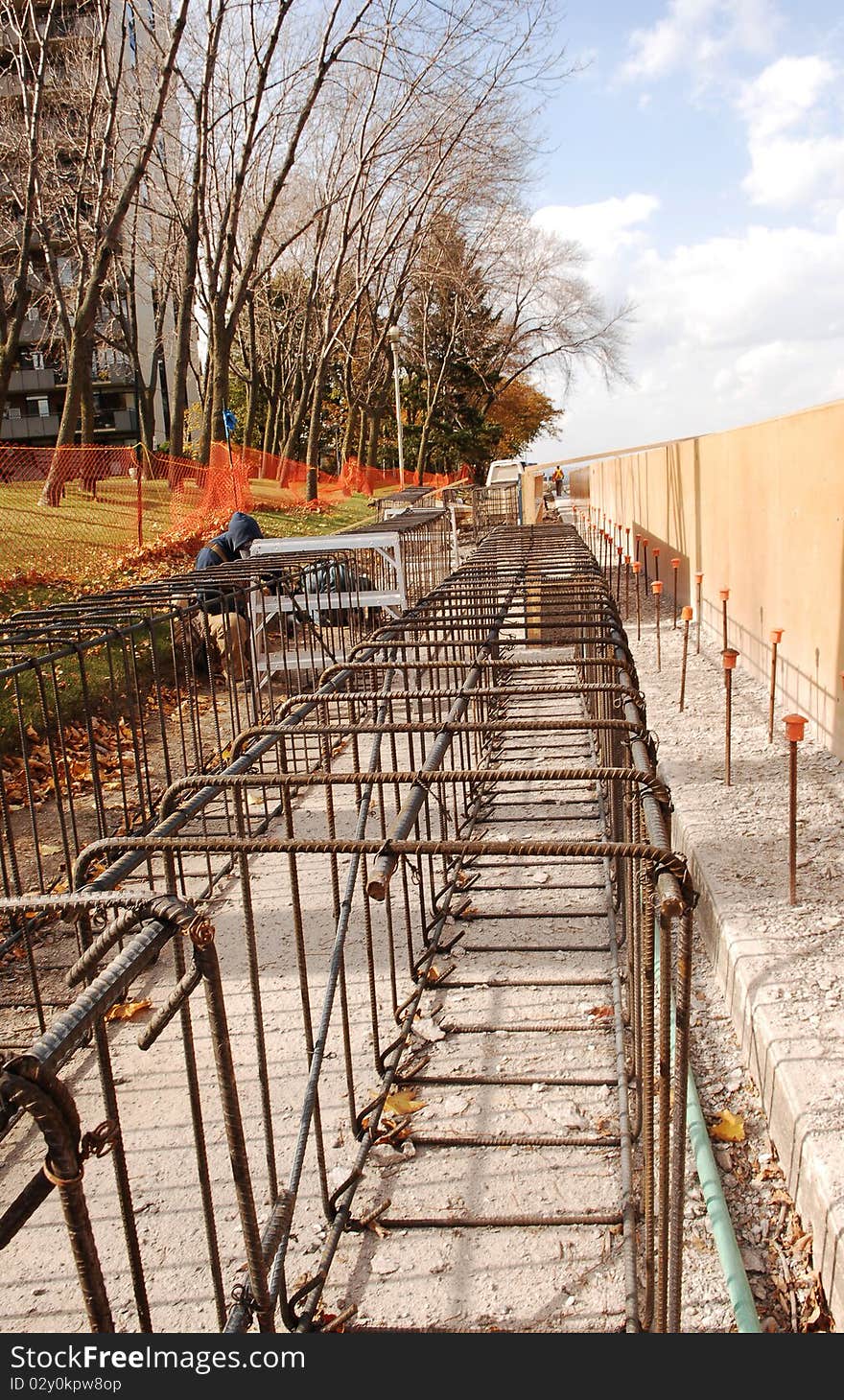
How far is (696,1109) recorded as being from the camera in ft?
12.0

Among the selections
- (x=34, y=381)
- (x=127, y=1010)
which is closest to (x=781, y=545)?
(x=127, y=1010)

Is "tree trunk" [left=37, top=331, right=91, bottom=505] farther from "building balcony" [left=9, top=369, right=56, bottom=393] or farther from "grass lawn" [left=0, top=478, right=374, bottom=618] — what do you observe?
"building balcony" [left=9, top=369, right=56, bottom=393]

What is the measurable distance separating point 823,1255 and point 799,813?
3.45 metres

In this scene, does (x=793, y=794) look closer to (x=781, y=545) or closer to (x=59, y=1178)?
(x=59, y=1178)

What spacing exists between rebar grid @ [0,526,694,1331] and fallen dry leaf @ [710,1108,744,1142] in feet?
0.65

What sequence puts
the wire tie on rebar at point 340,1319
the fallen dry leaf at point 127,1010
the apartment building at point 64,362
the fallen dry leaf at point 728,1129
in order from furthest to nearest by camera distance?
the apartment building at point 64,362 → the fallen dry leaf at point 127,1010 → the fallen dry leaf at point 728,1129 → the wire tie on rebar at point 340,1319

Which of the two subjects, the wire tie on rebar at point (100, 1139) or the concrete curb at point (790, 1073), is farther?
the concrete curb at point (790, 1073)

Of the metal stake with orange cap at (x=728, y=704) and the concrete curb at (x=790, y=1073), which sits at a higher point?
the metal stake with orange cap at (x=728, y=704)

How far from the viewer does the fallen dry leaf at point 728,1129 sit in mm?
3637

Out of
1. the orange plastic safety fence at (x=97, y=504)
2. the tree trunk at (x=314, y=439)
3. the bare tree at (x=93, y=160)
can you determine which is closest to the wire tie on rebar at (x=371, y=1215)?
the orange plastic safety fence at (x=97, y=504)

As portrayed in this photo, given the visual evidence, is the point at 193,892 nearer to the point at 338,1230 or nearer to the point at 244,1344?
the point at 338,1230

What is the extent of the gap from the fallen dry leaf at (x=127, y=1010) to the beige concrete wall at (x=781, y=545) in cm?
461

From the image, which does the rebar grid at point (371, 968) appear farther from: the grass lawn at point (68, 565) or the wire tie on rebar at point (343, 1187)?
the grass lawn at point (68, 565)

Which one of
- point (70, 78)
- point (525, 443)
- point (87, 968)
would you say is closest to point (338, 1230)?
point (87, 968)
